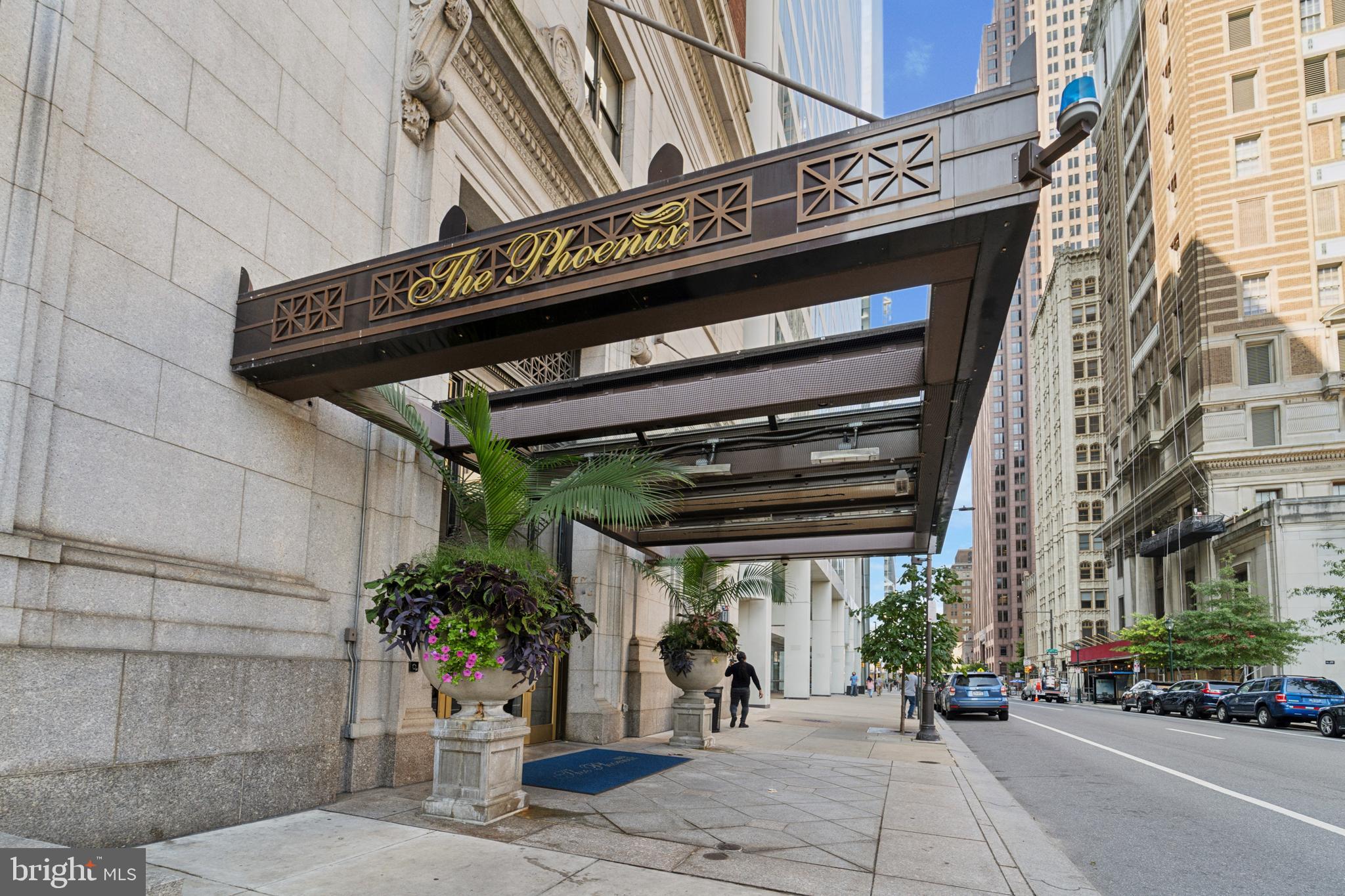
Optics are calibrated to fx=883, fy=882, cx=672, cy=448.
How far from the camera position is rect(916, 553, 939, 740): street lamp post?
18.5m

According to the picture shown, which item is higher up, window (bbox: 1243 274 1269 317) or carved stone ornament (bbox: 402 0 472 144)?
window (bbox: 1243 274 1269 317)

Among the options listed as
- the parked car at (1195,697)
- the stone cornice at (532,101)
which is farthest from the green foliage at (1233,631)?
the stone cornice at (532,101)

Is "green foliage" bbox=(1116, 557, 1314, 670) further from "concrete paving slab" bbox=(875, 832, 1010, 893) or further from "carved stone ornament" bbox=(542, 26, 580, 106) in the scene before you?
"concrete paving slab" bbox=(875, 832, 1010, 893)

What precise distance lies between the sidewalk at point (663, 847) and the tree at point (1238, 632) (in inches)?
1642

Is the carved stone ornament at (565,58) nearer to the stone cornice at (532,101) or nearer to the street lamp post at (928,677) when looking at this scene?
the stone cornice at (532,101)

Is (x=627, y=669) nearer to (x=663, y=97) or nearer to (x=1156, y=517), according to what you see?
(x=663, y=97)

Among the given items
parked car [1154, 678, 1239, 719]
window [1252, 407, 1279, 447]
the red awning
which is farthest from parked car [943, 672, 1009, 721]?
the red awning

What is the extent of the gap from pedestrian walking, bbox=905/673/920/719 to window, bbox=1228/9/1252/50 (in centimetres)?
5338

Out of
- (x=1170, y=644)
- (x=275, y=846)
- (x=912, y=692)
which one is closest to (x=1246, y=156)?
(x=1170, y=644)

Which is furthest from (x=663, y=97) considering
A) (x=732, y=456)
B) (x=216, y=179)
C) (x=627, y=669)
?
(x=216, y=179)

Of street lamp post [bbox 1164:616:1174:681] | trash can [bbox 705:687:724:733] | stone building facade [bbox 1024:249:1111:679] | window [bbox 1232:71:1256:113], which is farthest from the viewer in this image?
stone building facade [bbox 1024:249:1111:679]

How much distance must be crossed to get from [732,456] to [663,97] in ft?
36.6

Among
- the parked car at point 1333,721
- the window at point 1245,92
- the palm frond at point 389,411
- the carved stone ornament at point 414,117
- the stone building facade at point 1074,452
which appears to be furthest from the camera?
the stone building facade at point 1074,452

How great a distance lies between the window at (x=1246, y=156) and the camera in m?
55.5
